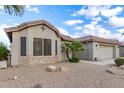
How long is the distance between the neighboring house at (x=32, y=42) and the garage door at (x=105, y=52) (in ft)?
31.9

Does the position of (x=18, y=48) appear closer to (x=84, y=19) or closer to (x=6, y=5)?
(x=6, y=5)

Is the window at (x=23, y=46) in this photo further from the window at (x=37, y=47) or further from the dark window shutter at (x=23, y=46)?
the window at (x=37, y=47)

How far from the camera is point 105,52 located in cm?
2300

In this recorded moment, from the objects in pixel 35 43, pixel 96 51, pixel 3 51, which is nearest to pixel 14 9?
pixel 35 43

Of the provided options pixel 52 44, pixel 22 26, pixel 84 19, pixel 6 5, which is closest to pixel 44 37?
pixel 52 44

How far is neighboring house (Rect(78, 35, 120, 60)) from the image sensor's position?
19.8 meters

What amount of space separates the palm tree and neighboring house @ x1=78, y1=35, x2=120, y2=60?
12507 millimetres

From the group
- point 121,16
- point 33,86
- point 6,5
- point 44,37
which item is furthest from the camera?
point 121,16

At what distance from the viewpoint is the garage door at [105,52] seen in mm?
21938

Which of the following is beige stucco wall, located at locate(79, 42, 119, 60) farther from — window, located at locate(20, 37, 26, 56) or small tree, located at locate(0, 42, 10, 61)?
small tree, located at locate(0, 42, 10, 61)

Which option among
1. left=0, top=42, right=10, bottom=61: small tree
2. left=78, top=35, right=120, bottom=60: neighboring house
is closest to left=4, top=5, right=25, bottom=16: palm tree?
left=0, top=42, right=10, bottom=61: small tree

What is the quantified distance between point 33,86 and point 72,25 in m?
16.1

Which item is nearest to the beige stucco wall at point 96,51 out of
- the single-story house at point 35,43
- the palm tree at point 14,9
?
the single-story house at point 35,43

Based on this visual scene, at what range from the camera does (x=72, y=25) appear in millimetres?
21688
